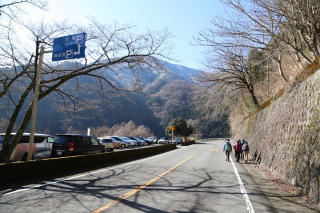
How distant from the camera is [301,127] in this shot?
9.73m

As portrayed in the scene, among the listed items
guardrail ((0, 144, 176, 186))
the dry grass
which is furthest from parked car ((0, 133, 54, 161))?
the dry grass

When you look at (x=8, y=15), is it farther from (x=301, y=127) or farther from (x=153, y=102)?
(x=153, y=102)

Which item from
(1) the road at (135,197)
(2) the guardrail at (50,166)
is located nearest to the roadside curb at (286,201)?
(1) the road at (135,197)

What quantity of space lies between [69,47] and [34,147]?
22.6 feet

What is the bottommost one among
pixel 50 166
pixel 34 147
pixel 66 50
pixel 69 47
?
pixel 50 166

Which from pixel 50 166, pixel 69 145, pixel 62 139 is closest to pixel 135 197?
pixel 50 166

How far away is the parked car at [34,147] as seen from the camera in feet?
42.5

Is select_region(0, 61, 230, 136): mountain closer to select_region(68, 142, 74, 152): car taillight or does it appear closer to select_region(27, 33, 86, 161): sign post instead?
select_region(68, 142, 74, 152): car taillight

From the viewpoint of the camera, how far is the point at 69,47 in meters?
11.0

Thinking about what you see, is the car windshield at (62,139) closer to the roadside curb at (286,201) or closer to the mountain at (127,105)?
the mountain at (127,105)

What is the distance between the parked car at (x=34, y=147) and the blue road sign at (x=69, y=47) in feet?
18.3

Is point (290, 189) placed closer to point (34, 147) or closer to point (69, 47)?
point (69, 47)

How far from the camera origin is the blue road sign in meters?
10.8

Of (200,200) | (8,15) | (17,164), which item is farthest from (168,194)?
(8,15)
